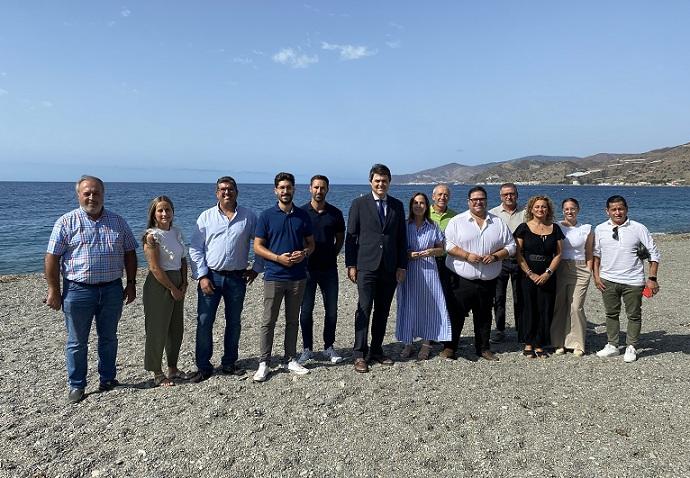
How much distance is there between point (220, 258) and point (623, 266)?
514 centimetres

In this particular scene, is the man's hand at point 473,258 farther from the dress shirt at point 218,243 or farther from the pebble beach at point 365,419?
the dress shirt at point 218,243

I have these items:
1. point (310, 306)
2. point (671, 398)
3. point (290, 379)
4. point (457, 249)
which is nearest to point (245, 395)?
point (290, 379)

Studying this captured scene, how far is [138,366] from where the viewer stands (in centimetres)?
574

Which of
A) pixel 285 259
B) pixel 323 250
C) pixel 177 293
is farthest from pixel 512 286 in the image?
pixel 177 293

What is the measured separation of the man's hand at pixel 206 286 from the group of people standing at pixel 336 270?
1 cm

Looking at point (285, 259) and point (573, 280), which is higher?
point (285, 259)

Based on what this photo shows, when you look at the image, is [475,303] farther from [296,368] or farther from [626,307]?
[296,368]

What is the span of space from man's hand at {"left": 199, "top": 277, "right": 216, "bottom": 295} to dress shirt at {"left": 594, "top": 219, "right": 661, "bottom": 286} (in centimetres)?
509

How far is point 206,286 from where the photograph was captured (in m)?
4.86

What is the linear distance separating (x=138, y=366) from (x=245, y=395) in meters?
1.98

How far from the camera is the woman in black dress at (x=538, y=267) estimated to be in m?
5.60

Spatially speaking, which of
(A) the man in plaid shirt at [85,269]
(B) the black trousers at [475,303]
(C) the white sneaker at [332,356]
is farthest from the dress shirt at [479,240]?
(A) the man in plaid shirt at [85,269]

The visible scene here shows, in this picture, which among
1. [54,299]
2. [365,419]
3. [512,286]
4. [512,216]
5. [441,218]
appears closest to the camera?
[365,419]

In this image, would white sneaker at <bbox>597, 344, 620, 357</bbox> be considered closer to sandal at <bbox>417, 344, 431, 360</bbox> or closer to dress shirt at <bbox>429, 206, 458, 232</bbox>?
sandal at <bbox>417, 344, 431, 360</bbox>
